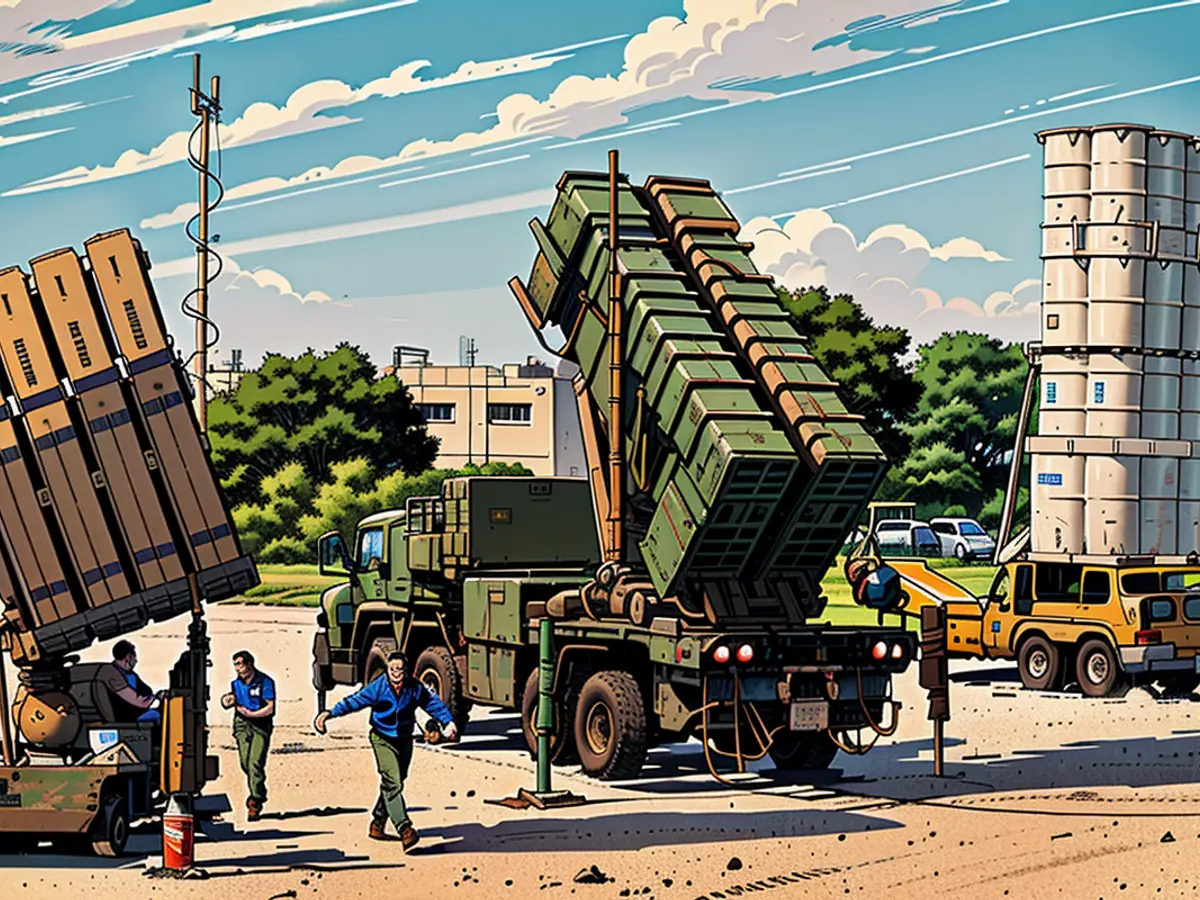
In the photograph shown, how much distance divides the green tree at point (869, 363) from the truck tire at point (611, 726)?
53258 mm

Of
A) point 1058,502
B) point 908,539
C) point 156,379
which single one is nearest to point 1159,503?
point 1058,502

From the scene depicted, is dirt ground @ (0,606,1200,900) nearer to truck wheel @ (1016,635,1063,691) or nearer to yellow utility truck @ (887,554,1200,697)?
yellow utility truck @ (887,554,1200,697)

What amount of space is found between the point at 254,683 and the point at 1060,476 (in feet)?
49.8

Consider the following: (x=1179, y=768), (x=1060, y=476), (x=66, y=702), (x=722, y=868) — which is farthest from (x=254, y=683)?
(x=1060, y=476)

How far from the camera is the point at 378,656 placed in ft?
79.7

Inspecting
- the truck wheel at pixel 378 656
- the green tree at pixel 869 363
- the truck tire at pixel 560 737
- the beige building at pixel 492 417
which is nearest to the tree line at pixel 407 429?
the green tree at pixel 869 363

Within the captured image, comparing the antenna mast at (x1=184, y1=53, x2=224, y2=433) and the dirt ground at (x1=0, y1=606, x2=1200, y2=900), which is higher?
the antenna mast at (x1=184, y1=53, x2=224, y2=433)

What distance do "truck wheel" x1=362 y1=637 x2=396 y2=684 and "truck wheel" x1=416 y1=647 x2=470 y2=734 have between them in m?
0.94

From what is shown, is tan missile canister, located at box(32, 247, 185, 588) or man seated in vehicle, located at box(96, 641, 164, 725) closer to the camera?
tan missile canister, located at box(32, 247, 185, 588)

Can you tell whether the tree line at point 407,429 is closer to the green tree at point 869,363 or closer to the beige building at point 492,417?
the green tree at point 869,363

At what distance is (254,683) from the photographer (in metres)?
16.9

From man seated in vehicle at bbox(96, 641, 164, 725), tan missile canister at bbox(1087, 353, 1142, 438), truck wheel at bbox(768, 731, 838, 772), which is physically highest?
tan missile canister at bbox(1087, 353, 1142, 438)

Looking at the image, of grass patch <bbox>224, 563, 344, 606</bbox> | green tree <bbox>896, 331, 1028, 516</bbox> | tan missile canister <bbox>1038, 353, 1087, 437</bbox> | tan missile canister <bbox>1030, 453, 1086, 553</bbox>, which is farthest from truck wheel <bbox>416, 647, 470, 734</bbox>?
green tree <bbox>896, 331, 1028, 516</bbox>

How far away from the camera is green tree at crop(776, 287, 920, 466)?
72438 mm
